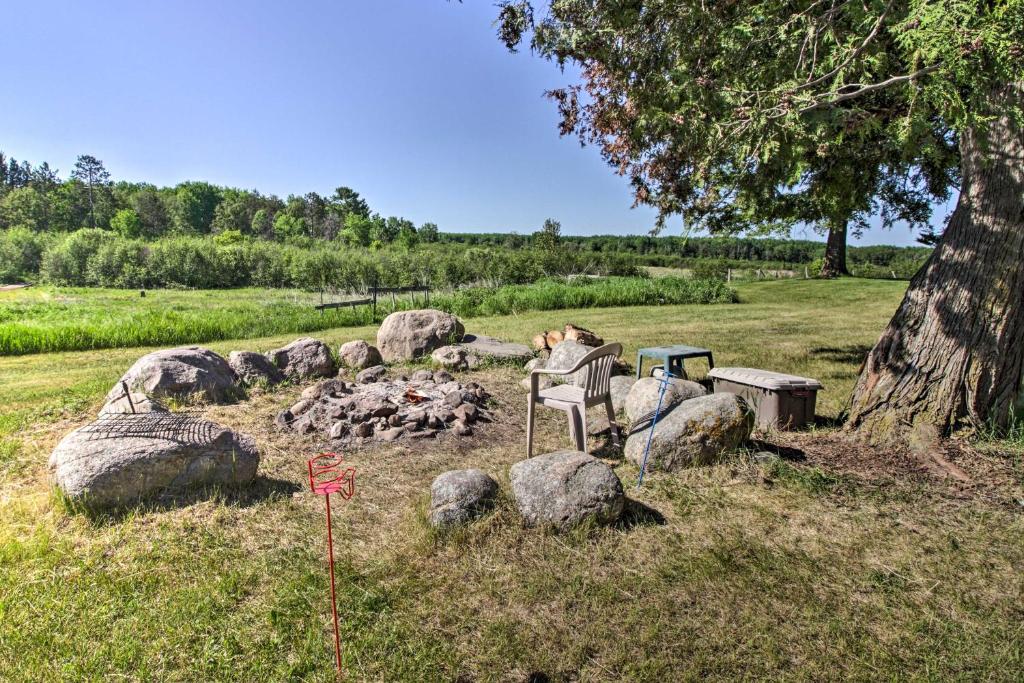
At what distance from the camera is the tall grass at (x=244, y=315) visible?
10727 mm

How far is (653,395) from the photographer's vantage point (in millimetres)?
4758

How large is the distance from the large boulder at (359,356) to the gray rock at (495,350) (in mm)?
1311

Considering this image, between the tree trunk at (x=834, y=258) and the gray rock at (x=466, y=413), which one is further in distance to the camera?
the tree trunk at (x=834, y=258)

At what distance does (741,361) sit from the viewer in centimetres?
845

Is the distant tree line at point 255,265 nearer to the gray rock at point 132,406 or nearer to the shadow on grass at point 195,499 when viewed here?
the gray rock at point 132,406

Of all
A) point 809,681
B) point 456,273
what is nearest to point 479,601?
point 809,681

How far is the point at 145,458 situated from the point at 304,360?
3.89 m

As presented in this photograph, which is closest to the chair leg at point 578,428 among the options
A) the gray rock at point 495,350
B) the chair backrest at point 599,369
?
the chair backrest at point 599,369

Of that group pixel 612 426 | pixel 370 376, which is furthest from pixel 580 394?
pixel 370 376

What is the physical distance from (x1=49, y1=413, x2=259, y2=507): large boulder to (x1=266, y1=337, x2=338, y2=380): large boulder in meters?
3.23

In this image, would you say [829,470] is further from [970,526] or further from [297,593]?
[297,593]

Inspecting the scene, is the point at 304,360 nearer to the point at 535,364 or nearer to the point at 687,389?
the point at 535,364

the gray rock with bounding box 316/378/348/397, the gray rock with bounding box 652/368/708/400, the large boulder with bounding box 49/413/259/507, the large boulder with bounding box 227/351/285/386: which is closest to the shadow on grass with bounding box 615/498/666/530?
the gray rock with bounding box 652/368/708/400

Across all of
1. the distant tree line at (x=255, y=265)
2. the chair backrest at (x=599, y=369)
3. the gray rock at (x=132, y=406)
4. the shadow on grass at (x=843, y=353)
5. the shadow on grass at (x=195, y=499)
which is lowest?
the shadow on grass at (x=195, y=499)
